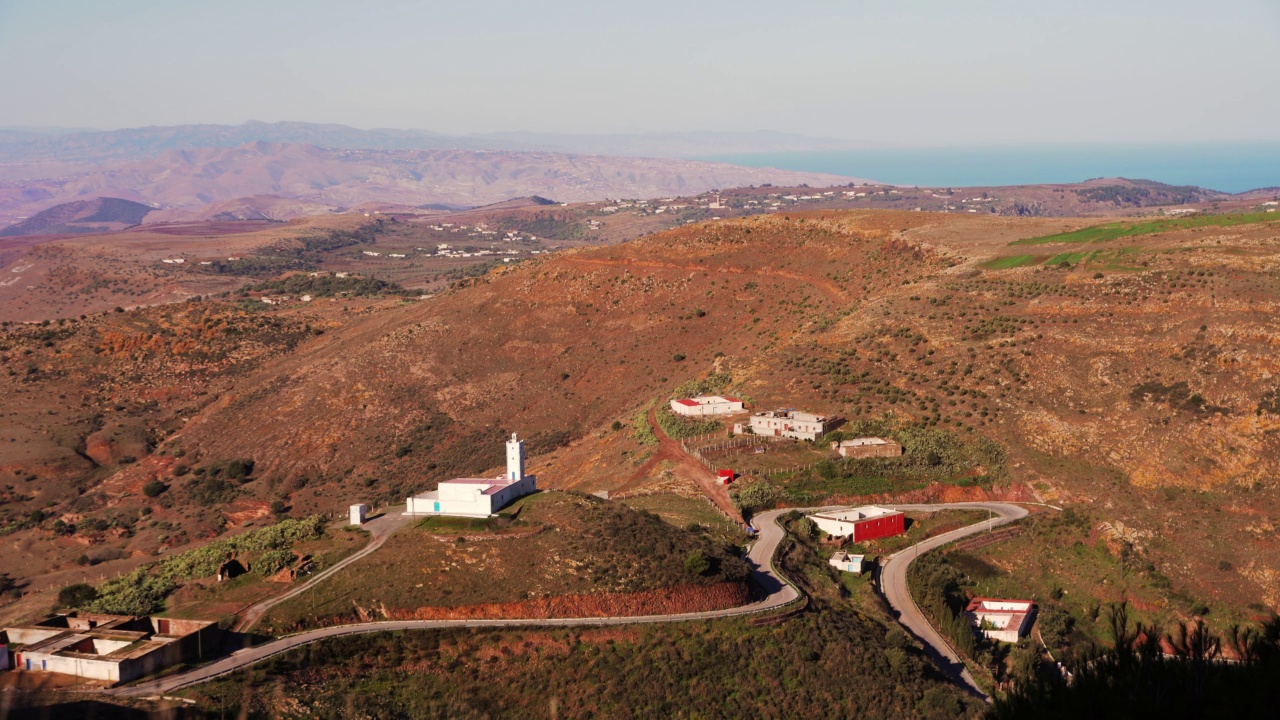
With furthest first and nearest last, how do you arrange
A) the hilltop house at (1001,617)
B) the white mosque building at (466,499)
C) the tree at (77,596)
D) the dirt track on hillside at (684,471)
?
the dirt track on hillside at (684,471) < the white mosque building at (466,499) < the hilltop house at (1001,617) < the tree at (77,596)

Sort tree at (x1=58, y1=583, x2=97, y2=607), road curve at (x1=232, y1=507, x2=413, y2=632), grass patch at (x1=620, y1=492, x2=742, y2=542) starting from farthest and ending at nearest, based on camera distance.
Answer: grass patch at (x1=620, y1=492, x2=742, y2=542) < tree at (x1=58, y1=583, x2=97, y2=607) < road curve at (x1=232, y1=507, x2=413, y2=632)

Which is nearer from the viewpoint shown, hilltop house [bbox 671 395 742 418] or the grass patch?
the grass patch

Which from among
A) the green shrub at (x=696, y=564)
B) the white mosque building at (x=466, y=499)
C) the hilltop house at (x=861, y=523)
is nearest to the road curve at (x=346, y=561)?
the white mosque building at (x=466, y=499)

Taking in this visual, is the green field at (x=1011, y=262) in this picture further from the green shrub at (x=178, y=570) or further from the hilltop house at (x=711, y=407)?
the green shrub at (x=178, y=570)

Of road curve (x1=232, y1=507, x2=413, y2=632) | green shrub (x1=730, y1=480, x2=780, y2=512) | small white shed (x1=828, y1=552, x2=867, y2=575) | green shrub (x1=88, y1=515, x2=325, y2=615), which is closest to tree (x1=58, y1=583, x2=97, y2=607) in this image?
green shrub (x1=88, y1=515, x2=325, y2=615)

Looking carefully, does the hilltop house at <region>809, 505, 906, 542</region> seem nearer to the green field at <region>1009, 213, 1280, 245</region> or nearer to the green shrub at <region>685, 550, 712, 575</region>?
the green shrub at <region>685, 550, 712, 575</region>

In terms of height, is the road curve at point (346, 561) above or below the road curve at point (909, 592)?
above

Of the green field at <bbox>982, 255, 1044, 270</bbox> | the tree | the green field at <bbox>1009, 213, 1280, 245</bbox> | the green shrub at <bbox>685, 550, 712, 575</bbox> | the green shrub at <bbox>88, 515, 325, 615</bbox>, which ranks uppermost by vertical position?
the green field at <bbox>1009, 213, 1280, 245</bbox>
